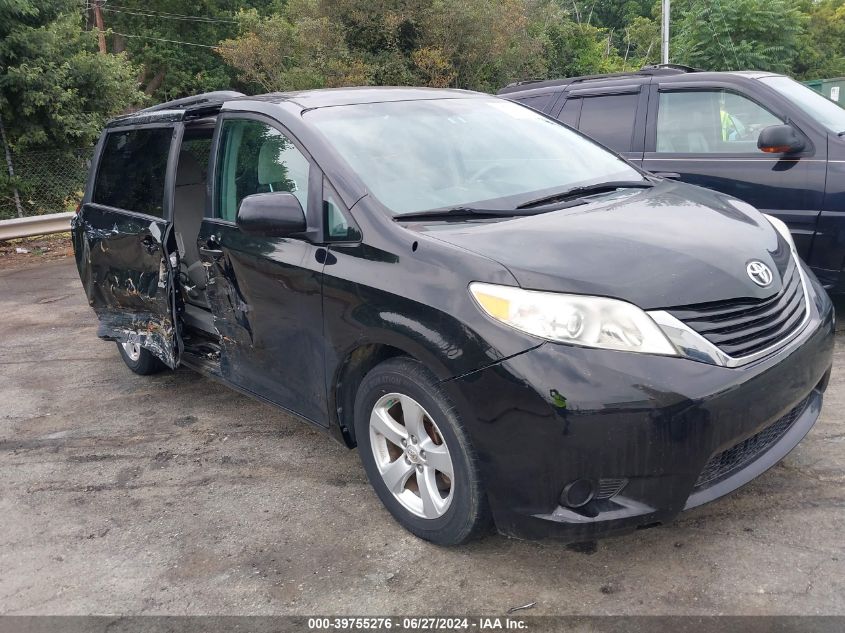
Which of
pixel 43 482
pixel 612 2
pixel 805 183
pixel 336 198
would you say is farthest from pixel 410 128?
pixel 612 2

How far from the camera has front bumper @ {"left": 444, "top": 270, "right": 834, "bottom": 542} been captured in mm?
2455

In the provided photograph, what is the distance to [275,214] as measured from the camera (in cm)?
325

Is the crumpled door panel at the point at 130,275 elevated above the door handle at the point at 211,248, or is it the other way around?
the door handle at the point at 211,248

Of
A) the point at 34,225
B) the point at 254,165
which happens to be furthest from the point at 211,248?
the point at 34,225

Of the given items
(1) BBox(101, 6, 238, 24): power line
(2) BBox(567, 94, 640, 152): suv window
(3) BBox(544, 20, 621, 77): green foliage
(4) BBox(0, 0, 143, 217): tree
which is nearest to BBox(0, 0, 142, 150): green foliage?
A: (4) BBox(0, 0, 143, 217): tree

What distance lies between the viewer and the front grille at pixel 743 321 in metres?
2.61

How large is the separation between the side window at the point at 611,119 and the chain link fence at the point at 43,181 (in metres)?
9.88

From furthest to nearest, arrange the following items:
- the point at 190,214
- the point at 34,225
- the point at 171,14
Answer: the point at 171,14 < the point at 34,225 < the point at 190,214

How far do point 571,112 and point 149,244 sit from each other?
12.4 feet

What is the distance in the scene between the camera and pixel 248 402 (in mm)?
4871

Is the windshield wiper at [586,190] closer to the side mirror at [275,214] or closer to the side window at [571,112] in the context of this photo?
the side mirror at [275,214]

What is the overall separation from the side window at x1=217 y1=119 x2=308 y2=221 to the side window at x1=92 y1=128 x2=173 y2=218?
2.33 feet

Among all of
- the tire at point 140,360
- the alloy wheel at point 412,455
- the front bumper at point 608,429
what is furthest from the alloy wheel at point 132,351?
the front bumper at point 608,429

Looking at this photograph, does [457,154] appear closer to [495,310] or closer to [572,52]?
[495,310]
